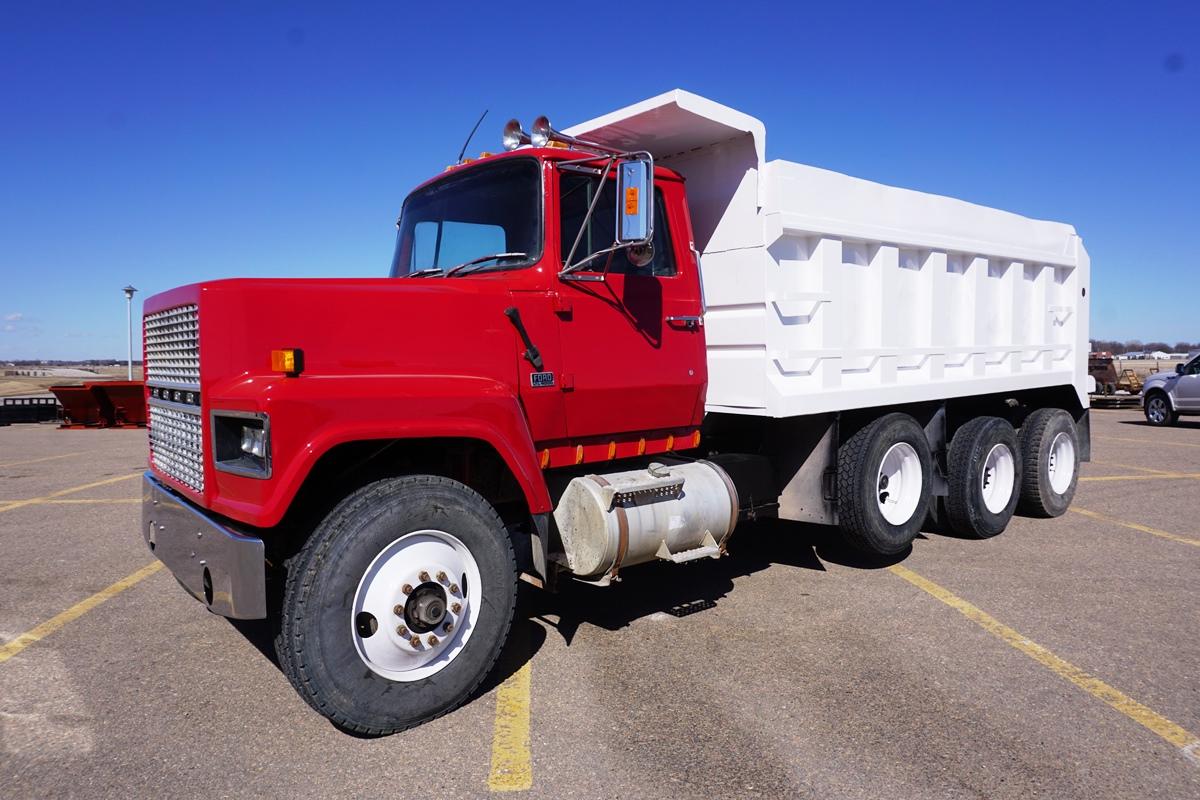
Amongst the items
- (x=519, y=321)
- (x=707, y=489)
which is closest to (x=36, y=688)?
(x=519, y=321)

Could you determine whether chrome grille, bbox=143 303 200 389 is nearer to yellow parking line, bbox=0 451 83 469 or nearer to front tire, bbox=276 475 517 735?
front tire, bbox=276 475 517 735

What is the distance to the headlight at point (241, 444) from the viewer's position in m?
3.21

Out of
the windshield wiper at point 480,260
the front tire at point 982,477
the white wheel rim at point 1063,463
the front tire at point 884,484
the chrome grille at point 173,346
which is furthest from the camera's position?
the white wheel rim at point 1063,463

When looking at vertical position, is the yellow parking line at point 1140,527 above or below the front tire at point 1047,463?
below

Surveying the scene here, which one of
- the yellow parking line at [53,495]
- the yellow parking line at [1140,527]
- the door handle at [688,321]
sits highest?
the door handle at [688,321]

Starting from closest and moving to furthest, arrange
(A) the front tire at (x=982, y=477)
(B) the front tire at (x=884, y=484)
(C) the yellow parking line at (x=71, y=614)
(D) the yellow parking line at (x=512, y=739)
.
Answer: (D) the yellow parking line at (x=512, y=739) → (C) the yellow parking line at (x=71, y=614) → (B) the front tire at (x=884, y=484) → (A) the front tire at (x=982, y=477)

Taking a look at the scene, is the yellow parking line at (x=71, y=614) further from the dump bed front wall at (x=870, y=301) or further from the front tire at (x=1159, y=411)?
the front tire at (x=1159, y=411)

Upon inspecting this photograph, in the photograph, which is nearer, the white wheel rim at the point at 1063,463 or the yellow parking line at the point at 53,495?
the white wheel rim at the point at 1063,463

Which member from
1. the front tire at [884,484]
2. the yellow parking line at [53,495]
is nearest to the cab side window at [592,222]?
the front tire at [884,484]

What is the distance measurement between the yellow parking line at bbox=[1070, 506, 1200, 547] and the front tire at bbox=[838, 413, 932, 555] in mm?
2426

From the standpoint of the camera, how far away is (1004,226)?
7.19 meters

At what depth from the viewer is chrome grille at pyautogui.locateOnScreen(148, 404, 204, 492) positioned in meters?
3.62

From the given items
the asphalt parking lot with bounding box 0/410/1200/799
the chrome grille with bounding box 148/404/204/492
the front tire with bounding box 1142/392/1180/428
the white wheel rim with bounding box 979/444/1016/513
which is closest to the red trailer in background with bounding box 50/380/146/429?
the asphalt parking lot with bounding box 0/410/1200/799

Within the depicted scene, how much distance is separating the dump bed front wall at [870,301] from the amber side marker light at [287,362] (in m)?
2.87
